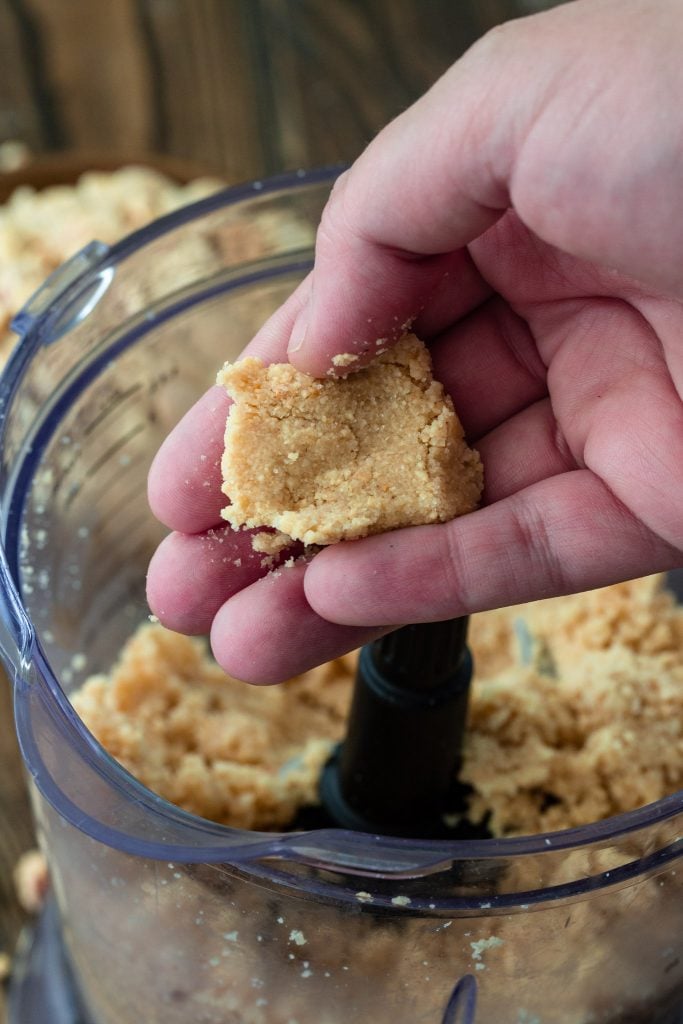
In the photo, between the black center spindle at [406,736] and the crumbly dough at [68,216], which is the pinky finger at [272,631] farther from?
the crumbly dough at [68,216]

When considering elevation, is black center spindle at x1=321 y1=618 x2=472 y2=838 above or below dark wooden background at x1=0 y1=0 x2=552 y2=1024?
below

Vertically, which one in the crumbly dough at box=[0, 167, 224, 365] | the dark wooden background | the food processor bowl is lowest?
the food processor bowl

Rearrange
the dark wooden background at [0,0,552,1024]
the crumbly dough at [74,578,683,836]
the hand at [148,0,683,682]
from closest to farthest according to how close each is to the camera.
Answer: the hand at [148,0,683,682] < the crumbly dough at [74,578,683,836] < the dark wooden background at [0,0,552,1024]

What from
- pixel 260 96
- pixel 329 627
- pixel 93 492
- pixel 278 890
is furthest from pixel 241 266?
pixel 260 96

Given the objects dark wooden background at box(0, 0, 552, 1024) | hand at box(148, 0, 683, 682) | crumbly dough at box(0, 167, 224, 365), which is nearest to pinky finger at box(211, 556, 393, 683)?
hand at box(148, 0, 683, 682)

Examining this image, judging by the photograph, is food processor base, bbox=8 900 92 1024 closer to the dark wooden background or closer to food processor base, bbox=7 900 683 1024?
food processor base, bbox=7 900 683 1024

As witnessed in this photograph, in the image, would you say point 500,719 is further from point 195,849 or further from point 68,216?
point 68,216

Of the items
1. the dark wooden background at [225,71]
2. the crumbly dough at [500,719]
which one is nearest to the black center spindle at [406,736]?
the crumbly dough at [500,719]

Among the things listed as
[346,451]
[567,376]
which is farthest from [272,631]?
[567,376]
